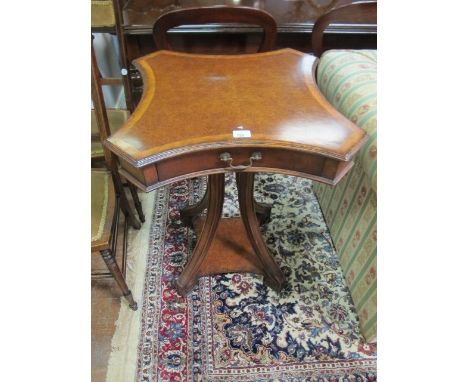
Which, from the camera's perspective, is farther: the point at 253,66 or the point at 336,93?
the point at 336,93

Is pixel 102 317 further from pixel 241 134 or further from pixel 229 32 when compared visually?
pixel 229 32

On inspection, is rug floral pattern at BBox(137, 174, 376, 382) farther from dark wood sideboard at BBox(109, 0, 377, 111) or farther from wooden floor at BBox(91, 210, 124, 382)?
dark wood sideboard at BBox(109, 0, 377, 111)

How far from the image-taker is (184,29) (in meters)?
1.64

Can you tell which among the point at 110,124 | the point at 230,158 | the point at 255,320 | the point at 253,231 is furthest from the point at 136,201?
the point at 230,158

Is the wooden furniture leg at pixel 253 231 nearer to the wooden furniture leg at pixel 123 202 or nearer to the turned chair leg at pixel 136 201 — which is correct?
the wooden furniture leg at pixel 123 202

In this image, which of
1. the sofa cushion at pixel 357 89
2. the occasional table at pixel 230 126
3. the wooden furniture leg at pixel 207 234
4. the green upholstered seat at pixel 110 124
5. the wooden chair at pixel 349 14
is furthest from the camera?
the wooden chair at pixel 349 14

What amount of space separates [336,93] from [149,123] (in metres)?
0.77

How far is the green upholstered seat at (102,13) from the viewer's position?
133cm

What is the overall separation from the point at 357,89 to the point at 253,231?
24.8 inches

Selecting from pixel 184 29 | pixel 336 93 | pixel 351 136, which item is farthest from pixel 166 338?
pixel 184 29

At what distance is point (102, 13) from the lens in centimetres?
135

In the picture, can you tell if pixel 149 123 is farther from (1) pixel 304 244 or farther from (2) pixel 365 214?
(1) pixel 304 244

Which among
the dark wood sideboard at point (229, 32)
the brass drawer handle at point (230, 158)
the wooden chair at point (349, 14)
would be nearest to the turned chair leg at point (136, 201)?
the dark wood sideboard at point (229, 32)

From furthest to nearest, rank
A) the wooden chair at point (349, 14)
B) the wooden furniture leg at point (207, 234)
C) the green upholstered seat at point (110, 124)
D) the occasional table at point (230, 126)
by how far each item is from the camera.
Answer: the wooden chair at point (349, 14), the green upholstered seat at point (110, 124), the wooden furniture leg at point (207, 234), the occasional table at point (230, 126)
